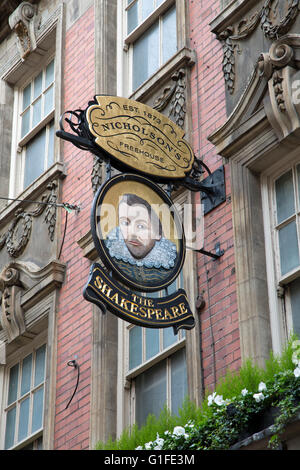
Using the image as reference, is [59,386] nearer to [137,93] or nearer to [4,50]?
[137,93]

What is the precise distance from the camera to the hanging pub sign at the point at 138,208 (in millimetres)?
9094

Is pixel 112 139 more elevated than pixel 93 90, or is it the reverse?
pixel 93 90

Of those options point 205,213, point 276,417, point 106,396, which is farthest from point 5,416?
point 276,417

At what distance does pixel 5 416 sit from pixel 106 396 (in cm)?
247

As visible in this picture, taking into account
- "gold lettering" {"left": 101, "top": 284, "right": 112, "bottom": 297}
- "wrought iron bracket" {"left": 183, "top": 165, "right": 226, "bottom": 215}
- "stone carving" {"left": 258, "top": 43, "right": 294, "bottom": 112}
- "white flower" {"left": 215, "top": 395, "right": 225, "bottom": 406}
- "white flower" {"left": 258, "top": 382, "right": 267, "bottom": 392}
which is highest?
"stone carving" {"left": 258, "top": 43, "right": 294, "bottom": 112}

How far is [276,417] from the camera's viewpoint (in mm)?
7715

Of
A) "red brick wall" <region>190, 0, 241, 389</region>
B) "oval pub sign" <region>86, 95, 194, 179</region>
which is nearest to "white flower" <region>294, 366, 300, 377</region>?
"red brick wall" <region>190, 0, 241, 389</region>

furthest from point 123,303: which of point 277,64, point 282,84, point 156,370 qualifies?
point 277,64

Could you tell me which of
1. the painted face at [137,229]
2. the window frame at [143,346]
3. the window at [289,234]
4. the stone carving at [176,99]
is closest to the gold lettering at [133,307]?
the painted face at [137,229]

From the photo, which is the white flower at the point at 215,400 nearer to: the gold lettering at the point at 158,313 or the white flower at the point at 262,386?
the white flower at the point at 262,386

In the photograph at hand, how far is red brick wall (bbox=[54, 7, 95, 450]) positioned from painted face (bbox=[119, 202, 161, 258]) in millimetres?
2351

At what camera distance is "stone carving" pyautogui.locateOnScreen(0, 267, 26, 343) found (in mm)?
13164

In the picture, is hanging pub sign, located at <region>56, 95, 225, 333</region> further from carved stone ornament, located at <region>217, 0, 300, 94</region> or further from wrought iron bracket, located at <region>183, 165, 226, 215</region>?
carved stone ornament, located at <region>217, 0, 300, 94</region>

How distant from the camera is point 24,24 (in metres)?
16.0
